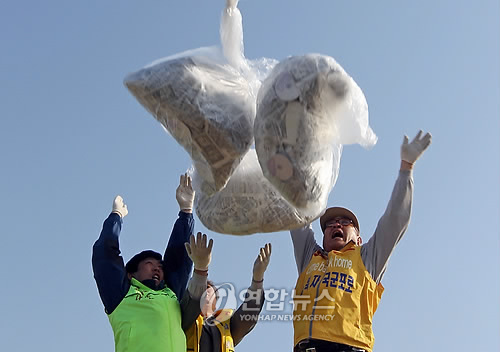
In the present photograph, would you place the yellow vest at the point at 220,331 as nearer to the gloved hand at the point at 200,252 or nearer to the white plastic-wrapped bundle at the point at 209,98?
the gloved hand at the point at 200,252

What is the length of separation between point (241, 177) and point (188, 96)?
53 centimetres

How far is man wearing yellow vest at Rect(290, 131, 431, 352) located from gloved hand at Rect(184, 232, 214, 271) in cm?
56

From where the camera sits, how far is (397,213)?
14.2 ft

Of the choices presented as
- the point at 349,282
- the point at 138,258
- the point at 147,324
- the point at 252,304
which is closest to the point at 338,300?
the point at 349,282

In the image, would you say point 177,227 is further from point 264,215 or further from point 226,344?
point 264,215

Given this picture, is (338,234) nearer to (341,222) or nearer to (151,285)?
(341,222)

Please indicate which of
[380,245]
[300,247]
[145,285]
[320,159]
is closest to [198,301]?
[145,285]

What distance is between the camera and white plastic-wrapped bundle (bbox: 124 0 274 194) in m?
3.38

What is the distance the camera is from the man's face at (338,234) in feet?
15.0

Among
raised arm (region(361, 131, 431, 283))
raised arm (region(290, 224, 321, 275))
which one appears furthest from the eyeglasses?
raised arm (region(361, 131, 431, 283))

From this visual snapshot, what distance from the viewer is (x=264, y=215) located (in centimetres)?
360

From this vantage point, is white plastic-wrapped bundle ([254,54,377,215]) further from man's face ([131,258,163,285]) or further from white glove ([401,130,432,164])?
man's face ([131,258,163,285])

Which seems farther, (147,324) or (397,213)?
(397,213)

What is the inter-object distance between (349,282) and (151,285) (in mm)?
1091
